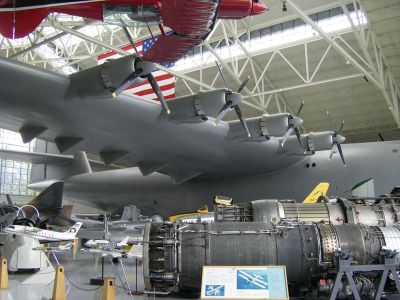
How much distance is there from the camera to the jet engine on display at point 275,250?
6.43 meters

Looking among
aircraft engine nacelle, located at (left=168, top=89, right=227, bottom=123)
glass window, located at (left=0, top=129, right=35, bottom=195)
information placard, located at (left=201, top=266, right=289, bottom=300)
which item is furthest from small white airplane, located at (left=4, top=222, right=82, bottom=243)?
glass window, located at (left=0, top=129, right=35, bottom=195)

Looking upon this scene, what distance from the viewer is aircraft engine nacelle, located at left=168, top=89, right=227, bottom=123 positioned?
11.3 metres

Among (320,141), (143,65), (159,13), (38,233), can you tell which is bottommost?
(38,233)

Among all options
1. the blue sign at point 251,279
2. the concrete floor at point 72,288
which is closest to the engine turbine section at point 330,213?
the blue sign at point 251,279

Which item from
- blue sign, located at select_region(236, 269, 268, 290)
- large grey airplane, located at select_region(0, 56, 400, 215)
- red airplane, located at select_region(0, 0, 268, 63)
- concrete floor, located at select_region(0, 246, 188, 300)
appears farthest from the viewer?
large grey airplane, located at select_region(0, 56, 400, 215)

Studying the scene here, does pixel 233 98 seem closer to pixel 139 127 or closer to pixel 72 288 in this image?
pixel 139 127

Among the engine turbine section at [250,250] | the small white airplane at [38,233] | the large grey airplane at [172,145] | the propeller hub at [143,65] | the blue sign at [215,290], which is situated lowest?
the blue sign at [215,290]

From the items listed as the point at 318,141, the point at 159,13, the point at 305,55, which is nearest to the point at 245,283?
the point at 159,13

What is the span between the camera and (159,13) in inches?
305

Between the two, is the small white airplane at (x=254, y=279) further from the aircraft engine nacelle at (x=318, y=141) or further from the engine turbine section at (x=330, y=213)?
the aircraft engine nacelle at (x=318, y=141)

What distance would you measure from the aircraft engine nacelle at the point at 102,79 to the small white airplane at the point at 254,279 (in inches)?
223

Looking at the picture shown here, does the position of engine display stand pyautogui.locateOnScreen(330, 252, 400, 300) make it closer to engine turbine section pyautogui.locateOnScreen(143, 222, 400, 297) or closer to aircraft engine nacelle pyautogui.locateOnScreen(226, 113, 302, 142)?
engine turbine section pyautogui.locateOnScreen(143, 222, 400, 297)

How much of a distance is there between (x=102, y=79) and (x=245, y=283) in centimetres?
631

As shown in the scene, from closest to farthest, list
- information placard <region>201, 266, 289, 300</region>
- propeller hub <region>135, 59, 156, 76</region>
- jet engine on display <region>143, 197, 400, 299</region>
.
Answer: information placard <region>201, 266, 289, 300</region> → jet engine on display <region>143, 197, 400, 299</region> → propeller hub <region>135, 59, 156, 76</region>
